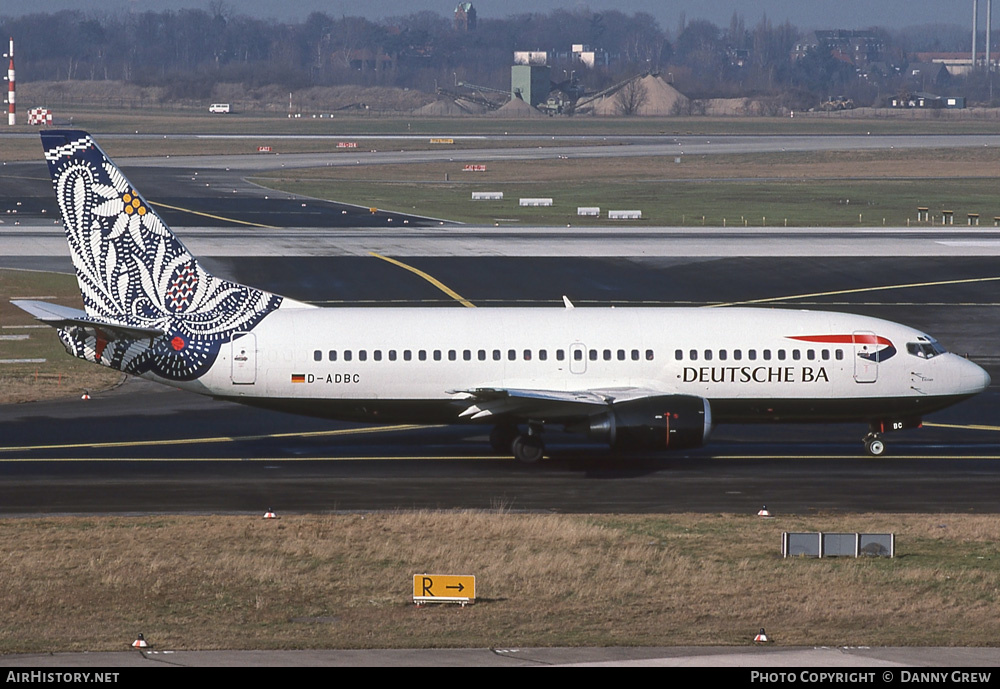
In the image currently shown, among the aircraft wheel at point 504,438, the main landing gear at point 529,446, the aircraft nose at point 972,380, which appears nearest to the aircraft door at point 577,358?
the main landing gear at point 529,446

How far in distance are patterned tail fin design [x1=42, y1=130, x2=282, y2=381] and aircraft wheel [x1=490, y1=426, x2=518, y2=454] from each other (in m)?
7.81

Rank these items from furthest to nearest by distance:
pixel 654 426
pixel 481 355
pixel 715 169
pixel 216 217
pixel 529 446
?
pixel 715 169
pixel 216 217
pixel 529 446
pixel 481 355
pixel 654 426

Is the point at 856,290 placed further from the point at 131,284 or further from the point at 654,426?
the point at 131,284

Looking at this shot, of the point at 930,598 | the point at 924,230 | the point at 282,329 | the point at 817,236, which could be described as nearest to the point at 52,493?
the point at 282,329

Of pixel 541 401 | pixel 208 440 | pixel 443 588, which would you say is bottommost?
pixel 208 440

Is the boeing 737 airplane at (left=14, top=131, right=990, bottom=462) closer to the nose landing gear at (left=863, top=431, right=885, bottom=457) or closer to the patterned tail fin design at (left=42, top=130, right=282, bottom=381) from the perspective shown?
the patterned tail fin design at (left=42, top=130, right=282, bottom=381)

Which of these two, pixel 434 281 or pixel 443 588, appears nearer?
pixel 443 588

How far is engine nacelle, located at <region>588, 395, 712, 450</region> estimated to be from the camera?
3791 centimetres

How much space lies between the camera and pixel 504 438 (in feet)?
137

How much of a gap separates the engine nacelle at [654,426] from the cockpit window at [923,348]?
7.30m

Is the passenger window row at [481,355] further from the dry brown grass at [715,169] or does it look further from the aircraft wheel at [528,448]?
the dry brown grass at [715,169]

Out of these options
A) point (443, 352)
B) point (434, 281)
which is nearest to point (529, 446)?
point (443, 352)

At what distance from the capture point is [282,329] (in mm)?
39375

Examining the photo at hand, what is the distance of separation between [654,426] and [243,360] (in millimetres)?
11783
